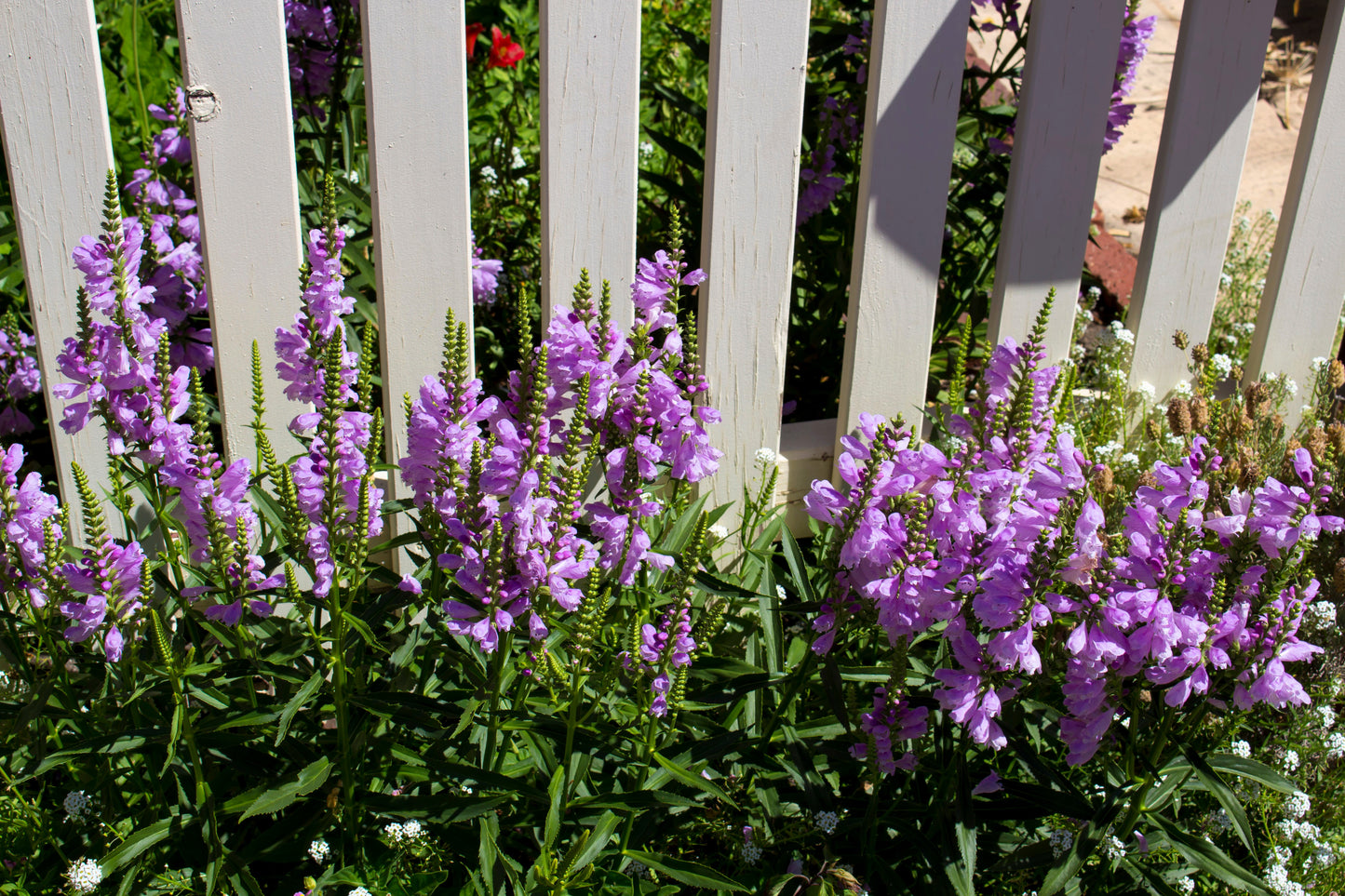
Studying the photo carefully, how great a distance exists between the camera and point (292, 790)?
5.49 ft

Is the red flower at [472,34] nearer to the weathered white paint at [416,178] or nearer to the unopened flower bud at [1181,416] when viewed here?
the weathered white paint at [416,178]

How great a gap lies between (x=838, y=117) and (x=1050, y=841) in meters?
2.31

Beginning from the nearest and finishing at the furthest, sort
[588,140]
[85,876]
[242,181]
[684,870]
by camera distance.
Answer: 1. [85,876]
2. [684,870]
3. [242,181]
4. [588,140]

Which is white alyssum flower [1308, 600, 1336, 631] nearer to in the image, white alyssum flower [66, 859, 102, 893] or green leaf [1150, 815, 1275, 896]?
green leaf [1150, 815, 1275, 896]

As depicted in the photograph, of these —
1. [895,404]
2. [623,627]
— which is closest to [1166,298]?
[895,404]

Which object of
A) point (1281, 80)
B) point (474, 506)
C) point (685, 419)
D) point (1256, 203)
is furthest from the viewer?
point (1281, 80)

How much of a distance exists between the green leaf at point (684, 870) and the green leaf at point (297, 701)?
537mm

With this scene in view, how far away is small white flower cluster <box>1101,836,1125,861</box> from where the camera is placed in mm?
1839

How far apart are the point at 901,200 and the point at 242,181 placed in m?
1.55

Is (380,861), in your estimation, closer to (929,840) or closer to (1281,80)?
(929,840)

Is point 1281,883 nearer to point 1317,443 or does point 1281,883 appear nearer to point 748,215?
point 1317,443

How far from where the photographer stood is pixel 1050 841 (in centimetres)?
187

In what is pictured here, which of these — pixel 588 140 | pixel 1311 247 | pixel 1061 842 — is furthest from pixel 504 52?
pixel 1061 842

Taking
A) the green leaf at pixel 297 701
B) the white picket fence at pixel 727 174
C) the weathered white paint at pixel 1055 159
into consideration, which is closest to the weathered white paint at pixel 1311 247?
the white picket fence at pixel 727 174
